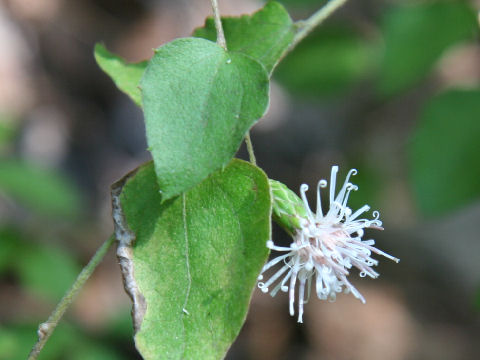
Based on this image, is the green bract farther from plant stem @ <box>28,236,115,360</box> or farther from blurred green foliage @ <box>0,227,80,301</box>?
blurred green foliage @ <box>0,227,80,301</box>

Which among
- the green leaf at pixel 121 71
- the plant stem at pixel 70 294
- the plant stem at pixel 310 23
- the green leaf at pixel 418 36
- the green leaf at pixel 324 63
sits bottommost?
the green leaf at pixel 324 63

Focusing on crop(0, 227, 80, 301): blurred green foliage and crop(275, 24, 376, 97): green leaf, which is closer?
crop(0, 227, 80, 301): blurred green foliage

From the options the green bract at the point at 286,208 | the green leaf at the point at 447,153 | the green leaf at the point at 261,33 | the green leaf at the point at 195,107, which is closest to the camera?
the green leaf at the point at 195,107

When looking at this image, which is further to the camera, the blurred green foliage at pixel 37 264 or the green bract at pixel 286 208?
the blurred green foliage at pixel 37 264

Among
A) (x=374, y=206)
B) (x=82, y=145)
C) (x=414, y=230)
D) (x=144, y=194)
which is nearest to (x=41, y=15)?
(x=82, y=145)

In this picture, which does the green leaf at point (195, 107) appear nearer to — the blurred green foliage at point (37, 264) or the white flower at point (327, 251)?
the white flower at point (327, 251)

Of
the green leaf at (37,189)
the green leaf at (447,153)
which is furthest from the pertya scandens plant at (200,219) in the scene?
the green leaf at (37,189)

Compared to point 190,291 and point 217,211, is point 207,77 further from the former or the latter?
point 190,291

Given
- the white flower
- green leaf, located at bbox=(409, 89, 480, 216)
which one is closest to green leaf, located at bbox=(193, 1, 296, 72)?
the white flower
